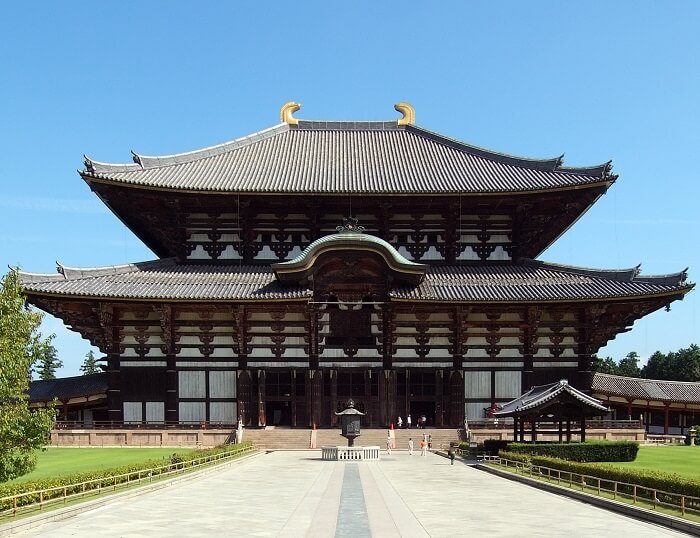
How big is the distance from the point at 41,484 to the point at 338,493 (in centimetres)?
858

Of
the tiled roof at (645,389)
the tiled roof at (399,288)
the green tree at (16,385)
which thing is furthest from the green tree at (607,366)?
the green tree at (16,385)

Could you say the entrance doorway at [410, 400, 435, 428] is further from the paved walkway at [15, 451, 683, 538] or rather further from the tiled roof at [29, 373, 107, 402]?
the tiled roof at [29, 373, 107, 402]

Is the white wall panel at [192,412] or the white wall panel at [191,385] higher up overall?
the white wall panel at [191,385]

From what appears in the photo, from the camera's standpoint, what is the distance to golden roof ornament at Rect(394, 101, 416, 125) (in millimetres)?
62206

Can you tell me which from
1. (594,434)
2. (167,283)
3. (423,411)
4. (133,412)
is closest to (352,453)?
(423,411)

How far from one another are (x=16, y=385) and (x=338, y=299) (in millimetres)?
29087

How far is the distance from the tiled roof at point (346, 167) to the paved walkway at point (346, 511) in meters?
24.4

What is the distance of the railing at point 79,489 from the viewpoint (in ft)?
61.4

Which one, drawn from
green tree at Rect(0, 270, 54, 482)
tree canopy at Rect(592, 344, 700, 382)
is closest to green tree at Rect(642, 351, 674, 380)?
tree canopy at Rect(592, 344, 700, 382)

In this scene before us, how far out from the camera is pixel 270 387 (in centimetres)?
4812

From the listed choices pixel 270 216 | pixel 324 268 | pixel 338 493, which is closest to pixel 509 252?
pixel 324 268

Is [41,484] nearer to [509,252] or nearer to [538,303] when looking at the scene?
[538,303]

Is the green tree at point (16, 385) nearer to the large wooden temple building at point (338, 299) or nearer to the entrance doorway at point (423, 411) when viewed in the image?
the large wooden temple building at point (338, 299)

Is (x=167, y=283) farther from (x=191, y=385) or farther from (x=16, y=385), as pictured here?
(x=16, y=385)
